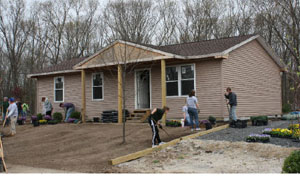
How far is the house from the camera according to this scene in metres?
15.7

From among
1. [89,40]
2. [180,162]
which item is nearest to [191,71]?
[180,162]

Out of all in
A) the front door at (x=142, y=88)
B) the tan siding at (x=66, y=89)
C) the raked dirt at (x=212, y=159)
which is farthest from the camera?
the tan siding at (x=66, y=89)

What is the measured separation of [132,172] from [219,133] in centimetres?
538

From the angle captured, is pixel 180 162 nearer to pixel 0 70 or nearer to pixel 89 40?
pixel 89 40

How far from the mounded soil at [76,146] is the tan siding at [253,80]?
434 cm

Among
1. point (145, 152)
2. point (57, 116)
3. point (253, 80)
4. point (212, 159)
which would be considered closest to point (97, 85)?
point (57, 116)

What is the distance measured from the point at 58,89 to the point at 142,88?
6.64 meters

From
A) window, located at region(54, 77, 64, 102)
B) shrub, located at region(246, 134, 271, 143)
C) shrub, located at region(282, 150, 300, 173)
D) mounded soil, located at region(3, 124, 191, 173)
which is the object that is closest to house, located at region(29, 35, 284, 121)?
window, located at region(54, 77, 64, 102)

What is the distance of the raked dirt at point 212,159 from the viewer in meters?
7.96

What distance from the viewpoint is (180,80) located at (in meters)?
16.7

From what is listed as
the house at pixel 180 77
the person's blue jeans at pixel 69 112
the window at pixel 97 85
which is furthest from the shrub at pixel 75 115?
the window at pixel 97 85

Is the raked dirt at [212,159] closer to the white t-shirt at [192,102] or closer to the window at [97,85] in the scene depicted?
the white t-shirt at [192,102]

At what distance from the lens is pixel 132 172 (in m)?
7.91

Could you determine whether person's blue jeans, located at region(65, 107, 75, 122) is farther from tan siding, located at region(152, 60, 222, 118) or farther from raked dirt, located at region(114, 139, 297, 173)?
raked dirt, located at region(114, 139, 297, 173)
